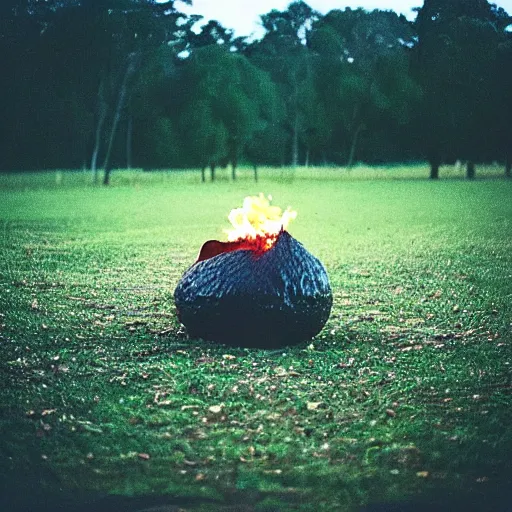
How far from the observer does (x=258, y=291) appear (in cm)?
597

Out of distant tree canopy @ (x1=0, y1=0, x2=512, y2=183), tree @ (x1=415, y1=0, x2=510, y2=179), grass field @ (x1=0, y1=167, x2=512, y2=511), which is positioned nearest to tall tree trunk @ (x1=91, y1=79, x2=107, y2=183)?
distant tree canopy @ (x1=0, y1=0, x2=512, y2=183)

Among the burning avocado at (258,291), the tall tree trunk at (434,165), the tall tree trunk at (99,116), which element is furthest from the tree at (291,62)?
the burning avocado at (258,291)

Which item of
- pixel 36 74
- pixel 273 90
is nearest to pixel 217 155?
pixel 273 90

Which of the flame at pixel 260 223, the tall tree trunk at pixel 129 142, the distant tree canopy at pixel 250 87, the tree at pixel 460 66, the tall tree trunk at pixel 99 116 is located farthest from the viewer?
the tall tree trunk at pixel 129 142

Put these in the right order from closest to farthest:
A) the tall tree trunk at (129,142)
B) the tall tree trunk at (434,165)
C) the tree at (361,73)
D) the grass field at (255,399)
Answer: the grass field at (255,399), the tree at (361,73), the tall tree trunk at (434,165), the tall tree trunk at (129,142)

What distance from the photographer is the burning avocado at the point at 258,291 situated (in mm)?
6016

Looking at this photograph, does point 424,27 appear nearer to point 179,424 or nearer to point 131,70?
point 131,70

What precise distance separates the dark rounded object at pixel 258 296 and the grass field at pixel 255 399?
0.18m

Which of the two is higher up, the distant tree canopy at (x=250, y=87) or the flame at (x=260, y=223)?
the distant tree canopy at (x=250, y=87)

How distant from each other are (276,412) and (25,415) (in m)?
1.71

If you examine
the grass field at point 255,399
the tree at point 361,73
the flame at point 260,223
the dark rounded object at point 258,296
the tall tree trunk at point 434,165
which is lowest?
the grass field at point 255,399

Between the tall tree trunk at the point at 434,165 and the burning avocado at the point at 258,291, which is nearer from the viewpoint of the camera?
the burning avocado at the point at 258,291

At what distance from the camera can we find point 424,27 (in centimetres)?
2708

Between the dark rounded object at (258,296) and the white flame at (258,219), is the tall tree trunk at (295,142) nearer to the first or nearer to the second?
the white flame at (258,219)
